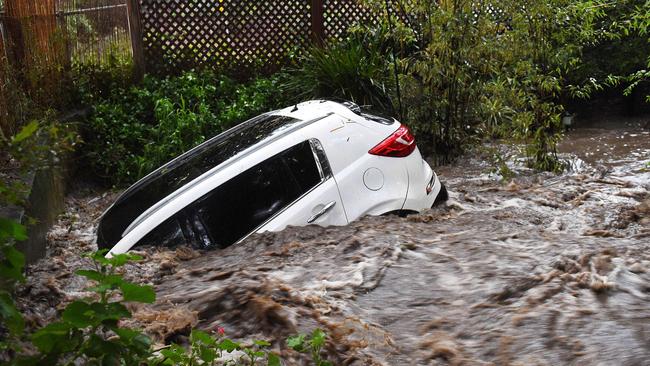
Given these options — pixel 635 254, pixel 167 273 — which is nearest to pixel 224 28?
pixel 167 273

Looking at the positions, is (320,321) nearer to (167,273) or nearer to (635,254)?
(167,273)

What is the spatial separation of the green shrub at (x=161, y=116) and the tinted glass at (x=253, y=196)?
4.41 metres

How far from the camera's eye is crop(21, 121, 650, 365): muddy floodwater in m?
4.09

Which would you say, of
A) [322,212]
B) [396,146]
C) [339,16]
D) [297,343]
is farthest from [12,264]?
[339,16]

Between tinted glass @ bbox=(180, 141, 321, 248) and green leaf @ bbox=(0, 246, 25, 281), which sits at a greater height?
green leaf @ bbox=(0, 246, 25, 281)

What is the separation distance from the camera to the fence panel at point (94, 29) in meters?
11.1

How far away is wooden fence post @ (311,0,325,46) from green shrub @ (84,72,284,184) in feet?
4.51

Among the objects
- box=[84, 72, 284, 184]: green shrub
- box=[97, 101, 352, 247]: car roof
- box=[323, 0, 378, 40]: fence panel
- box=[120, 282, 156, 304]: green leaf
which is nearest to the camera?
box=[120, 282, 156, 304]: green leaf

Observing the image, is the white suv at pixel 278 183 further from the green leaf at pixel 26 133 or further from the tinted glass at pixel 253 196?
the green leaf at pixel 26 133

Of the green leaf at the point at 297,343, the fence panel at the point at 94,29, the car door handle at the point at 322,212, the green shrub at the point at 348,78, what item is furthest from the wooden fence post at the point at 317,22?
the green leaf at the point at 297,343

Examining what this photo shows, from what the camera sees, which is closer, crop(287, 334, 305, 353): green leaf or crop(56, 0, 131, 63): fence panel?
crop(287, 334, 305, 353): green leaf

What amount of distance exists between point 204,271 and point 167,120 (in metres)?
5.80

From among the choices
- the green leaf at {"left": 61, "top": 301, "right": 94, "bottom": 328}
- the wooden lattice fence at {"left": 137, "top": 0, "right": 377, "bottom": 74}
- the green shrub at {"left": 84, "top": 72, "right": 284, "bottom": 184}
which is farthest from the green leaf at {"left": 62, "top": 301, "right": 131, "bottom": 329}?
the wooden lattice fence at {"left": 137, "top": 0, "right": 377, "bottom": 74}

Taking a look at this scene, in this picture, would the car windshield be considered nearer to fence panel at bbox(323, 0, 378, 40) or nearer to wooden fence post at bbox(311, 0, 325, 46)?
wooden fence post at bbox(311, 0, 325, 46)
